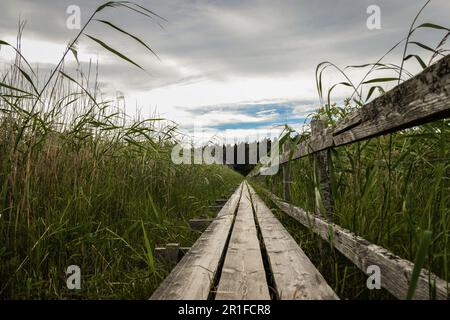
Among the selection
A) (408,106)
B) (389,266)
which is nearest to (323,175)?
(389,266)

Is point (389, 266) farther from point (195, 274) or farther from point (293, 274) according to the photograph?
point (195, 274)

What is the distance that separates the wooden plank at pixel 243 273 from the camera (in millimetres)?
1597

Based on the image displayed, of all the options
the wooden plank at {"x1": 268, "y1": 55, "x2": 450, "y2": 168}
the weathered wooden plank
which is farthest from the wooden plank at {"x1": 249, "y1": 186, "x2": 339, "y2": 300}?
the weathered wooden plank

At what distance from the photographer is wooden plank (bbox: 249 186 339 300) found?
1.55 meters

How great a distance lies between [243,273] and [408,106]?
1.18 m

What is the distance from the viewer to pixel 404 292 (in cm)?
134

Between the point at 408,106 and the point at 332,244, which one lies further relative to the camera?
the point at 332,244

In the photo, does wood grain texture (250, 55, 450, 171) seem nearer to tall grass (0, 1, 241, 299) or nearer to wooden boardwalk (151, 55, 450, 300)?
wooden boardwalk (151, 55, 450, 300)

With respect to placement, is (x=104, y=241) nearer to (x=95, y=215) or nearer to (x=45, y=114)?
(x=95, y=215)

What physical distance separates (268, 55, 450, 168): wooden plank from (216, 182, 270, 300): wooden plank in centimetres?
91

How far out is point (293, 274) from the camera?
1.83m

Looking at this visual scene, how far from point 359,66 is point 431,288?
1291 millimetres

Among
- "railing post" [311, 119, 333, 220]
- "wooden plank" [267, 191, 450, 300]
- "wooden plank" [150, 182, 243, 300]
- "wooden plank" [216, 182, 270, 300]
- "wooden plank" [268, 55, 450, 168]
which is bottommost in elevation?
"wooden plank" [216, 182, 270, 300]
